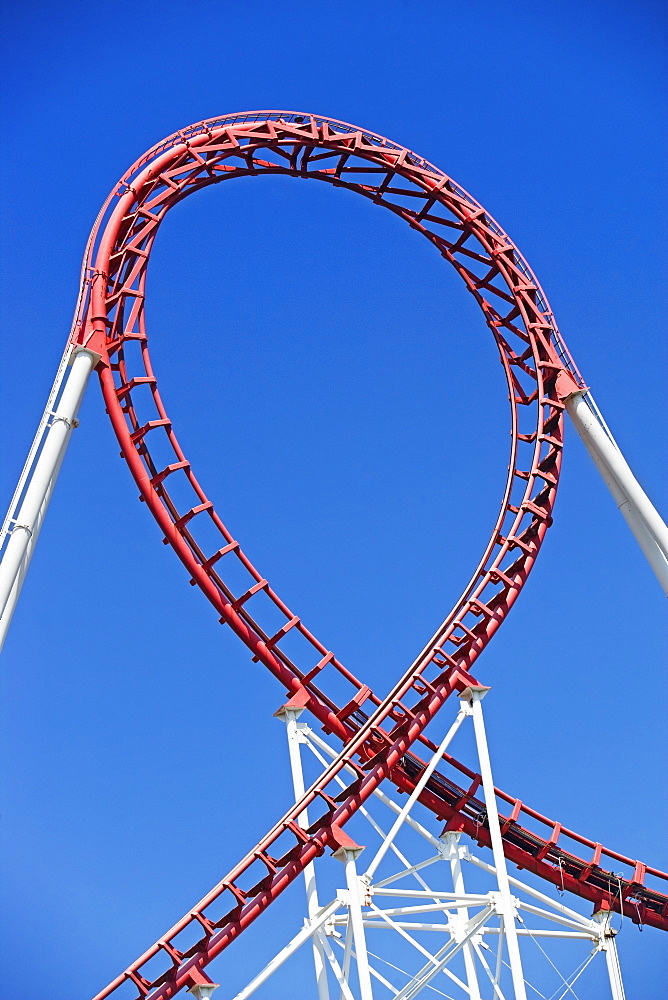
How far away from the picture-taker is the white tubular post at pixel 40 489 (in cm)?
1132

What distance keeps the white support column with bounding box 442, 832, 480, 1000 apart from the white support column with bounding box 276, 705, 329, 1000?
5.42 ft

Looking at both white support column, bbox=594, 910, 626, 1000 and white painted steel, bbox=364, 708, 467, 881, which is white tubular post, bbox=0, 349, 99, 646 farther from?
white support column, bbox=594, 910, 626, 1000

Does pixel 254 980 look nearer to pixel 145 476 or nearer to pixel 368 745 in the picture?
pixel 368 745

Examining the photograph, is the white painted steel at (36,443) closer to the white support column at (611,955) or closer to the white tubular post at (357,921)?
the white tubular post at (357,921)

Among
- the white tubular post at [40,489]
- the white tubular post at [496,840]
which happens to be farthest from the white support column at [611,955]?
the white tubular post at [40,489]

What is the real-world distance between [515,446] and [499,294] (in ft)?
8.24

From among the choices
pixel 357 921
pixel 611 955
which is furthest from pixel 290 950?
pixel 611 955

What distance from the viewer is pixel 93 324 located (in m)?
13.7

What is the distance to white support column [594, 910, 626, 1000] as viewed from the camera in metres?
15.2

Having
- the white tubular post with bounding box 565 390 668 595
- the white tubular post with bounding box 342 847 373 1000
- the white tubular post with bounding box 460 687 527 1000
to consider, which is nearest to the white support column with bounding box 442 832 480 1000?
the white tubular post with bounding box 460 687 527 1000

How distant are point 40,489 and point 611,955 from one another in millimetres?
9718

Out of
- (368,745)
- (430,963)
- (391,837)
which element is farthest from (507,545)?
(430,963)

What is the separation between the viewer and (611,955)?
15.4m

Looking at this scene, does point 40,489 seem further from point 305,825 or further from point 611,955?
point 611,955
